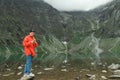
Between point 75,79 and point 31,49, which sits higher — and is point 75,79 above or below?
below

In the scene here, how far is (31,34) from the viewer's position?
83.1 ft

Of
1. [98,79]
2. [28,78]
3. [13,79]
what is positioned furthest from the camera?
[13,79]

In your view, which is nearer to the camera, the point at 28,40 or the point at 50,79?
the point at 28,40

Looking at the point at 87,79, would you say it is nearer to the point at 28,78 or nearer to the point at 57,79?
the point at 57,79

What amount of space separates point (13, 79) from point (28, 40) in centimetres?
509

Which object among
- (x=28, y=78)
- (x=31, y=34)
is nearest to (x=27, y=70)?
(x=28, y=78)

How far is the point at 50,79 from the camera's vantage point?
27.9 metres

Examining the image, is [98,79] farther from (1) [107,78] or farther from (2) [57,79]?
(2) [57,79]

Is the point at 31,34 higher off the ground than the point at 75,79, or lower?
higher

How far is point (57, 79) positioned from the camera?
27750 millimetres

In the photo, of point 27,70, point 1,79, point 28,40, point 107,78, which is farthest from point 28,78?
point 107,78

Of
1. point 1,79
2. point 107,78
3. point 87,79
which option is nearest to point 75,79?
point 87,79

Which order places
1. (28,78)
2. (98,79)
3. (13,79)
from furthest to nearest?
(13,79) < (98,79) < (28,78)

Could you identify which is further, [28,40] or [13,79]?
[13,79]
